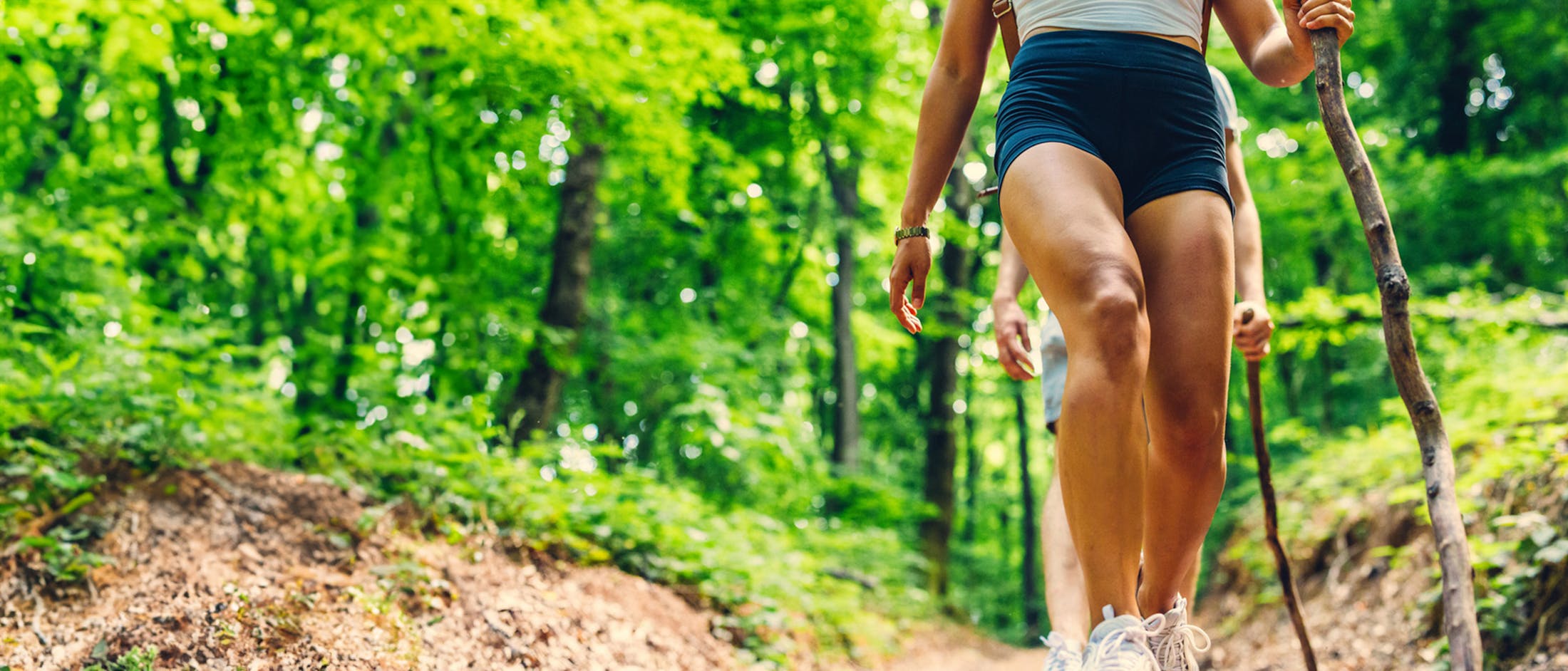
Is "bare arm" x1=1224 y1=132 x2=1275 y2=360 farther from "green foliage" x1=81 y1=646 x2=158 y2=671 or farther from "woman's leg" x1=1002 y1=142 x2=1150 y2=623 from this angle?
"green foliage" x1=81 y1=646 x2=158 y2=671

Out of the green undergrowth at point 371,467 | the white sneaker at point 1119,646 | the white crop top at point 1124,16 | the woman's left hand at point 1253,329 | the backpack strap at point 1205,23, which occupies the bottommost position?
the green undergrowth at point 371,467

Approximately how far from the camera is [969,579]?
18750 millimetres

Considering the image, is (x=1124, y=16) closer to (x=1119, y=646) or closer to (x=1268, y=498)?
(x=1119, y=646)

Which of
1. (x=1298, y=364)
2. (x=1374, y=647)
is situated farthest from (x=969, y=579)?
(x=1374, y=647)

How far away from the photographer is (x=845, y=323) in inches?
490

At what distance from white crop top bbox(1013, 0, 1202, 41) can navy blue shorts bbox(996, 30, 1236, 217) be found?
0.08 ft

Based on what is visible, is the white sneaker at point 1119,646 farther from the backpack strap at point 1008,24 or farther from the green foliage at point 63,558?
the green foliage at point 63,558

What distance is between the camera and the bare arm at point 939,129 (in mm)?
2092

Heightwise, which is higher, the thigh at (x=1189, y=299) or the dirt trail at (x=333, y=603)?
the thigh at (x=1189, y=299)

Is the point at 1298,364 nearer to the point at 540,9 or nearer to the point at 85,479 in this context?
the point at 540,9

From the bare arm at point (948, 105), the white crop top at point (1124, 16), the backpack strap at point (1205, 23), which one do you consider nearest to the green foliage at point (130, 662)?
the bare arm at point (948, 105)

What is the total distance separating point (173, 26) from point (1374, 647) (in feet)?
23.6

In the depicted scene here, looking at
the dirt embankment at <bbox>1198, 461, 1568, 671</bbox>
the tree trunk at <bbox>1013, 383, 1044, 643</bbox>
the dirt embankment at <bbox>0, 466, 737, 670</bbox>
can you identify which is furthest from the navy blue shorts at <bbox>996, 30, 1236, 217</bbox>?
the tree trunk at <bbox>1013, 383, 1044, 643</bbox>

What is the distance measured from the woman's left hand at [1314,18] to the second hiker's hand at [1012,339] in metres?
1.00
